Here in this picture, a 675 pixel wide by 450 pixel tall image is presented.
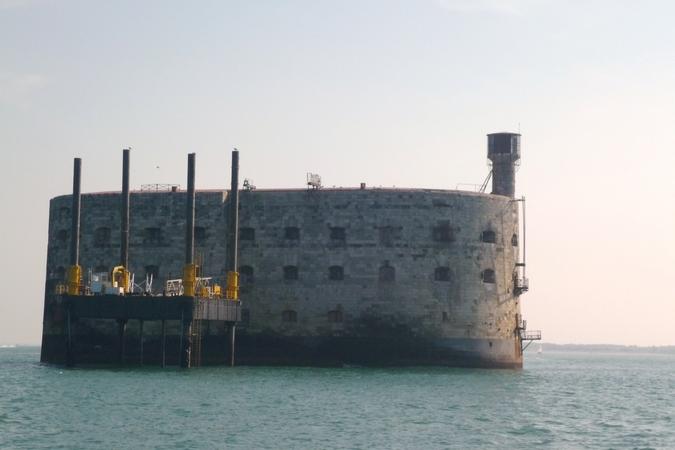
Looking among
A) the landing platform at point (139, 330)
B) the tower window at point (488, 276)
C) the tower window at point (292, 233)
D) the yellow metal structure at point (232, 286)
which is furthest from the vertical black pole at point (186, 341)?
the tower window at point (488, 276)

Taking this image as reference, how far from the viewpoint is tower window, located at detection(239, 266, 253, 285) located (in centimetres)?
5438

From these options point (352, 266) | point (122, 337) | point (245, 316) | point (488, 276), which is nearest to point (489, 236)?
point (488, 276)

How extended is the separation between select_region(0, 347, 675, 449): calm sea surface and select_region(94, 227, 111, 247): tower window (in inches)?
285

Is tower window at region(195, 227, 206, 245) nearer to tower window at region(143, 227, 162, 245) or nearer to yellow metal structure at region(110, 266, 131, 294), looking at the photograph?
tower window at region(143, 227, 162, 245)

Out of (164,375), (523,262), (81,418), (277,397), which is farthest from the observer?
(523,262)

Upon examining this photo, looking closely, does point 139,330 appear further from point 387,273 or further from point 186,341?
point 387,273

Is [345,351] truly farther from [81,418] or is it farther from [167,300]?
[81,418]

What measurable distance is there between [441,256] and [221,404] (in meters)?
20.1

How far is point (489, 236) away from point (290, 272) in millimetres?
9441

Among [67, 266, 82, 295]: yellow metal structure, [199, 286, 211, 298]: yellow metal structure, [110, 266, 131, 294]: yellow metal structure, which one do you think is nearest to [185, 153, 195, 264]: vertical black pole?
[199, 286, 211, 298]: yellow metal structure

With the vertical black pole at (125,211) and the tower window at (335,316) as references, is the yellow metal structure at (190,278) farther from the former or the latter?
the tower window at (335,316)

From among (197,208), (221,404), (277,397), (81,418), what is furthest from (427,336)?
(81,418)

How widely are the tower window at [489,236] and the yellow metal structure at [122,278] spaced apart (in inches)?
641

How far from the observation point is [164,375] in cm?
4612
